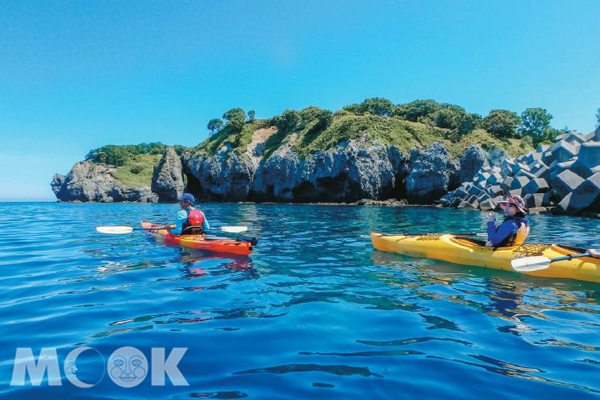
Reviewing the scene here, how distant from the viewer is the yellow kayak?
7.18m

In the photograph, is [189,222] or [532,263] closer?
[532,263]

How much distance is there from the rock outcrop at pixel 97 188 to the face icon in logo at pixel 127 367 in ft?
279

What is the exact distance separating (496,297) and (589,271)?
2.60m

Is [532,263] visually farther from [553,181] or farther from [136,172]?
[136,172]

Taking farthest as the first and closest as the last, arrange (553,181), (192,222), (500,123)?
1. (500,123)
2. (553,181)
3. (192,222)

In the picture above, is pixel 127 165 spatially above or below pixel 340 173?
above

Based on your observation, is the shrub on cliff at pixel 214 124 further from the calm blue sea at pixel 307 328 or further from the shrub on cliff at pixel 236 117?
the calm blue sea at pixel 307 328

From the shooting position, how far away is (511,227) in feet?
26.7

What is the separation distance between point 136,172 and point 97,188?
12281 mm

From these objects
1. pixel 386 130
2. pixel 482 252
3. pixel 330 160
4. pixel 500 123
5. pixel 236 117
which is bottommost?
pixel 482 252

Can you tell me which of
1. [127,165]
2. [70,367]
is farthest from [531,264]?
[127,165]

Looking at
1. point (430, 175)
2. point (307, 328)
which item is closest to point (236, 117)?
point (430, 175)

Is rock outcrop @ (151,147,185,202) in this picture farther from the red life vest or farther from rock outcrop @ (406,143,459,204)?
the red life vest

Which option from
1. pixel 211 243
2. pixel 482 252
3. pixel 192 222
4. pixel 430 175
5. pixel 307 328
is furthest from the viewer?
pixel 430 175
